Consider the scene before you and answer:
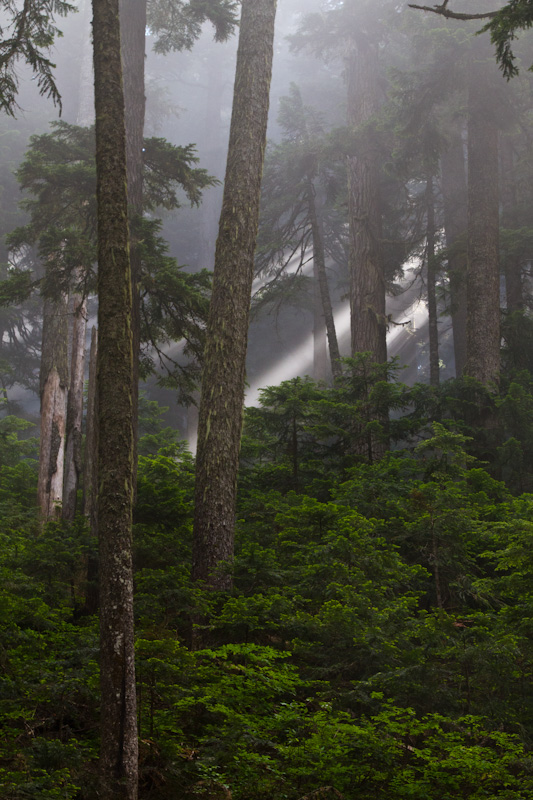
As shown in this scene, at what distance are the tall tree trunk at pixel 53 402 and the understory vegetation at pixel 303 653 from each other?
3.56m

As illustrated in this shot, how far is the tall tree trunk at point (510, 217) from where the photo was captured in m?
16.5

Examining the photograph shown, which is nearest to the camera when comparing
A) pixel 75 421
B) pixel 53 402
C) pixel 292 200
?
pixel 75 421

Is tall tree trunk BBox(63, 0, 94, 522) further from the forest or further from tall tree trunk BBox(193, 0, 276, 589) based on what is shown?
tall tree trunk BBox(193, 0, 276, 589)

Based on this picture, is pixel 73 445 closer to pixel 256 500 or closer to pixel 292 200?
pixel 256 500

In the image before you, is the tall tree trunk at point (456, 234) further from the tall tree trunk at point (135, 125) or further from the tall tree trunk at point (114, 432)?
the tall tree trunk at point (114, 432)

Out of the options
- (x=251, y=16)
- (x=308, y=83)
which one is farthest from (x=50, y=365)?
(x=308, y=83)

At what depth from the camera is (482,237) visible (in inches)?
551

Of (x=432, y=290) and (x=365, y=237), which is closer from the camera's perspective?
(x=365, y=237)

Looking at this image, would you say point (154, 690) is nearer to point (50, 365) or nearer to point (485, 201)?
point (50, 365)

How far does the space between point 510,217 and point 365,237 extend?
4.87 meters

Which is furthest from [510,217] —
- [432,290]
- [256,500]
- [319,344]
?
[256,500]

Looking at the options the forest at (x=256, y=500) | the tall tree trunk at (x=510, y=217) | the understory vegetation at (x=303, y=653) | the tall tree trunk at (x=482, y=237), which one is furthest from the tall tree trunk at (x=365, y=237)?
the understory vegetation at (x=303, y=653)

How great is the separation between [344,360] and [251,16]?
16.9ft

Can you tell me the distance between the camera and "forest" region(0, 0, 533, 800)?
420 cm
